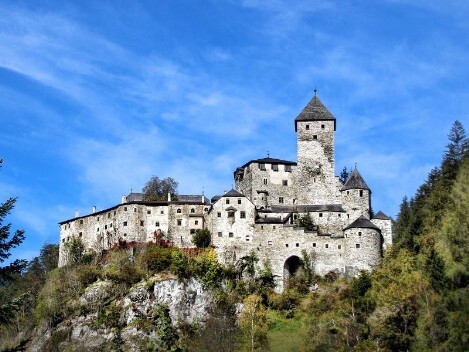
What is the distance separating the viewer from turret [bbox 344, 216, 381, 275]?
7419 cm

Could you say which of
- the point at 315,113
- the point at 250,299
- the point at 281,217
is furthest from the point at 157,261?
the point at 315,113

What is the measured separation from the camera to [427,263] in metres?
60.4

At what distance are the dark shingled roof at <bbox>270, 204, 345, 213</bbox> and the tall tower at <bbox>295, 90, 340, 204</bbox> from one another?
145 cm

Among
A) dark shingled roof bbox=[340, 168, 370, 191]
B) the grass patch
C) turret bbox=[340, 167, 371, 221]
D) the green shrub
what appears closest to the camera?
the grass patch

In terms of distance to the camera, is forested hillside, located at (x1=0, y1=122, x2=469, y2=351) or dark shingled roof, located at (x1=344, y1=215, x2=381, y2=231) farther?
dark shingled roof, located at (x1=344, y1=215, x2=381, y2=231)

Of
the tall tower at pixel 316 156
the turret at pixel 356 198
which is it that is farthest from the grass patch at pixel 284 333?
the tall tower at pixel 316 156

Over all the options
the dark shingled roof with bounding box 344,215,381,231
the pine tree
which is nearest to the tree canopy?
the dark shingled roof with bounding box 344,215,381,231

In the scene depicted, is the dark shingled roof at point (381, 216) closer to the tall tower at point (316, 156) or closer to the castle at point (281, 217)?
the castle at point (281, 217)

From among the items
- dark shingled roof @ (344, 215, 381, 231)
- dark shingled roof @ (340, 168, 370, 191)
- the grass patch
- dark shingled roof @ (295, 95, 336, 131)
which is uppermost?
dark shingled roof @ (295, 95, 336, 131)

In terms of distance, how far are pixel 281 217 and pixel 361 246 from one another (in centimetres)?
893

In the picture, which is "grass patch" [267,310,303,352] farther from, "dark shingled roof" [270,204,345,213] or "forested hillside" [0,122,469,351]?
"dark shingled roof" [270,204,345,213]

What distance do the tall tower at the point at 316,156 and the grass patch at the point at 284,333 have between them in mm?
16223

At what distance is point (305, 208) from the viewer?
3159 inches

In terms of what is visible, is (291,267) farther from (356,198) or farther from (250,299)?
(356,198)
